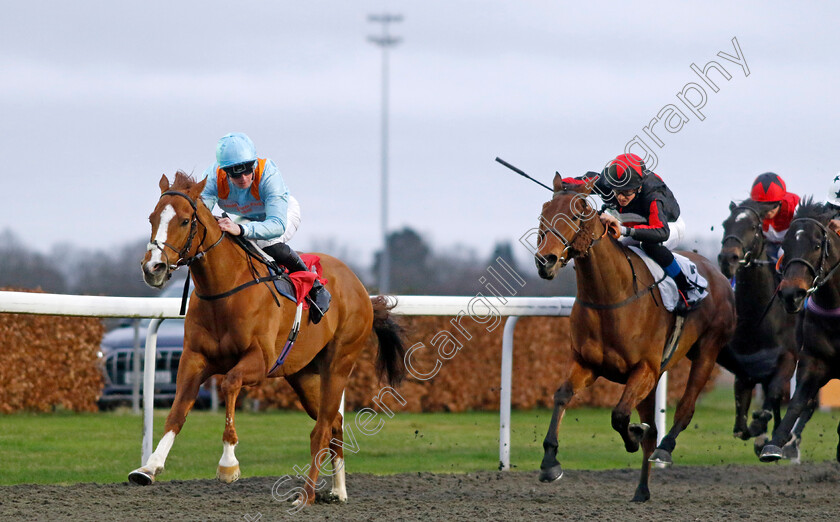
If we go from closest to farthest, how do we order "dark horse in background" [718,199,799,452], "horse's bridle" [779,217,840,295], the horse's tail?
"horse's bridle" [779,217,840,295] → the horse's tail → "dark horse in background" [718,199,799,452]

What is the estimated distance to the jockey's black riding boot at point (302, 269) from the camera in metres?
5.31

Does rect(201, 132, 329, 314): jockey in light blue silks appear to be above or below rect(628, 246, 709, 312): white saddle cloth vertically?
above

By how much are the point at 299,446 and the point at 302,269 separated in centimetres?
279

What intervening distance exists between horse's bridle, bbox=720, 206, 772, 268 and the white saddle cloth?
1.34 ft

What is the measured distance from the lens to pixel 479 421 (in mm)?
10109

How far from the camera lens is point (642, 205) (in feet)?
19.2

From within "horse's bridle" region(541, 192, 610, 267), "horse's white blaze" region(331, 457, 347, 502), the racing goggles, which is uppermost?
the racing goggles

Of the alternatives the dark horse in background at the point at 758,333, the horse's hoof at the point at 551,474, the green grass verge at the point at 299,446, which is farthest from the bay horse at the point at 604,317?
the green grass verge at the point at 299,446

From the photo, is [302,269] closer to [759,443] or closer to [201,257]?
[201,257]

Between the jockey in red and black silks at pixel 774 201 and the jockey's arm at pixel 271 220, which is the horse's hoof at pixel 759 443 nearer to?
the jockey in red and black silks at pixel 774 201

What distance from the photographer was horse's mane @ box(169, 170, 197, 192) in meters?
4.69

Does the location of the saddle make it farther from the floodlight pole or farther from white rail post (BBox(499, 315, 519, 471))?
the floodlight pole

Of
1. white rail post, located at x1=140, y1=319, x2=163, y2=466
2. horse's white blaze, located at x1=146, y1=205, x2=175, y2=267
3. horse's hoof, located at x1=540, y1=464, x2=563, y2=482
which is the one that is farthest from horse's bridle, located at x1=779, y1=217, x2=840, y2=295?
white rail post, located at x1=140, y1=319, x2=163, y2=466

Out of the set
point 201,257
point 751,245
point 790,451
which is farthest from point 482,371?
point 201,257
